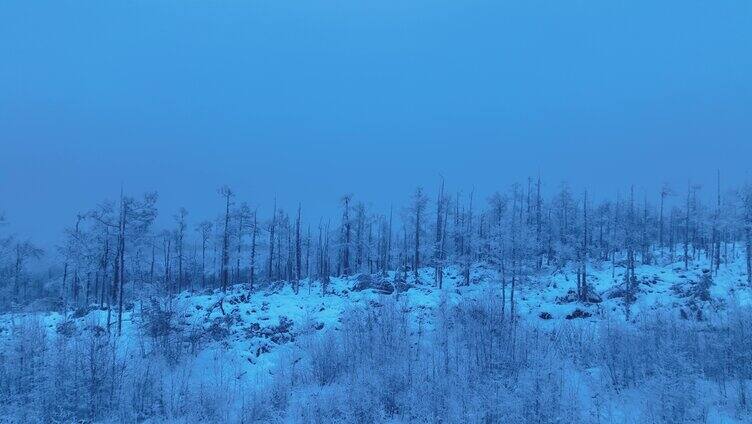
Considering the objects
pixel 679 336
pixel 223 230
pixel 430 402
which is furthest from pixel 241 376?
pixel 223 230

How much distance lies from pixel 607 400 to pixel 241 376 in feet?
44.8

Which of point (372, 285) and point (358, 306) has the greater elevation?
point (358, 306)

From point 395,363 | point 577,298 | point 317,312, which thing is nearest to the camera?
point 395,363

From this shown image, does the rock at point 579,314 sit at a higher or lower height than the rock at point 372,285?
lower

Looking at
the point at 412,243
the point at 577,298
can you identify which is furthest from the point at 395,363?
the point at 412,243

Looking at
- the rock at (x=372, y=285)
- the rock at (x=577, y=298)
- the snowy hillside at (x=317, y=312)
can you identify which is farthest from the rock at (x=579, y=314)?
the rock at (x=372, y=285)

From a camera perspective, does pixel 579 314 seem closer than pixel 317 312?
No

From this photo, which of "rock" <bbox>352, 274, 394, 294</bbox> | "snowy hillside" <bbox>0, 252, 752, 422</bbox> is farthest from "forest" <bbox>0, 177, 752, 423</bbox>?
"rock" <bbox>352, 274, 394, 294</bbox>

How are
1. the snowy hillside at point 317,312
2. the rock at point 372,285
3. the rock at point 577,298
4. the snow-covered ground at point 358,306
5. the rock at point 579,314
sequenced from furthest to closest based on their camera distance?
1. the rock at point 372,285
2. the rock at point 577,298
3. the rock at point 579,314
4. the snow-covered ground at point 358,306
5. the snowy hillside at point 317,312

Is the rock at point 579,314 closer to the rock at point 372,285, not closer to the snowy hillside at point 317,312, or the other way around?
the snowy hillside at point 317,312

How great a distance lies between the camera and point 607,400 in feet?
44.3

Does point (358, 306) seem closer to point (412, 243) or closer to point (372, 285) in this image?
point (372, 285)

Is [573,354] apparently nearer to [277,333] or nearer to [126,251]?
[277,333]

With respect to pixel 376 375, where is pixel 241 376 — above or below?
below
